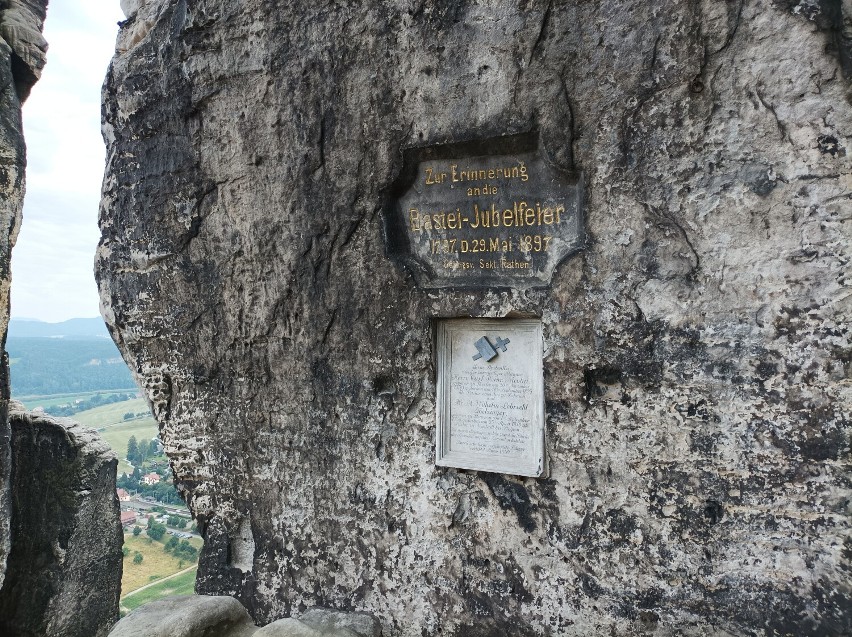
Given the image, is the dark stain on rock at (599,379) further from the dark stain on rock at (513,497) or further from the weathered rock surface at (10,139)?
the weathered rock surface at (10,139)

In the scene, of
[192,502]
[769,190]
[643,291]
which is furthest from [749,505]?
[192,502]

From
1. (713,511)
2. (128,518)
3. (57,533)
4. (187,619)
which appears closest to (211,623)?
(187,619)

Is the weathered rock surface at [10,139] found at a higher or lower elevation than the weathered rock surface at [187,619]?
higher

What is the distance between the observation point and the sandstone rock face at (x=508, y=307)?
231 cm

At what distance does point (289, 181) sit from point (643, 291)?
1.69 meters

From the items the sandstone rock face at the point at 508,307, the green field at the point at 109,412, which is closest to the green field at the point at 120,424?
the green field at the point at 109,412

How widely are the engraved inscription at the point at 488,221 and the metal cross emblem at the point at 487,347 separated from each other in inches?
9.9

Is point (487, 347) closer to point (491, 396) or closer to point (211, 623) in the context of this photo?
point (491, 396)

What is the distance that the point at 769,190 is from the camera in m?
2.31

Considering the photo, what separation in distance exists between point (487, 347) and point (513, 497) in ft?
2.15

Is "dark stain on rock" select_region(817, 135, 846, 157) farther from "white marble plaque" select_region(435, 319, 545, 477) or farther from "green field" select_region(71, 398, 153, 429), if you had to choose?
"green field" select_region(71, 398, 153, 429)

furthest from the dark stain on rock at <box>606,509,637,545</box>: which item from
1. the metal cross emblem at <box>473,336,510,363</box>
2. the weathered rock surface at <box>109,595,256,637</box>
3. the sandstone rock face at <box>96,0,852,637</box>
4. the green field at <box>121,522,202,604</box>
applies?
the green field at <box>121,522,202,604</box>

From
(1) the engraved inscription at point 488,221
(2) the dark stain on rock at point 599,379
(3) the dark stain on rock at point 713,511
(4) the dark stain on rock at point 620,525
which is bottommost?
(4) the dark stain on rock at point 620,525

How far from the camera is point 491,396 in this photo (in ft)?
9.56
